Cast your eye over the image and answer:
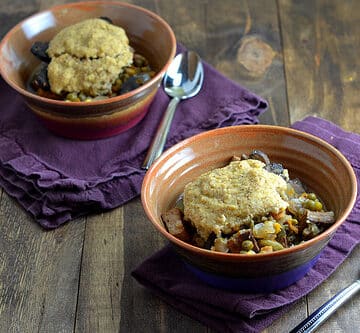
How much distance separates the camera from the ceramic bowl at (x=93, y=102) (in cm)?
242

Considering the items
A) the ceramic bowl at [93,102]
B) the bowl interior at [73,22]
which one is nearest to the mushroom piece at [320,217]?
the ceramic bowl at [93,102]

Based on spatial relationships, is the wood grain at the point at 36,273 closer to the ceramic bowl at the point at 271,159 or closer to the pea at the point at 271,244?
the ceramic bowl at the point at 271,159

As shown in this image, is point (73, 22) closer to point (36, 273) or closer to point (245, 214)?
point (36, 273)

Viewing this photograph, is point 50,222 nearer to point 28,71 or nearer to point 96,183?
point 96,183

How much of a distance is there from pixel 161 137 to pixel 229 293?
779 millimetres

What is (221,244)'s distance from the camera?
1.82m

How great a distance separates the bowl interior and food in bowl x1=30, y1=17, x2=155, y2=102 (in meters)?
0.09

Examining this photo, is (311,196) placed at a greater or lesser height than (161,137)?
greater

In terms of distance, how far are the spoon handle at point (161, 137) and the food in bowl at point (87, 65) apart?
13cm

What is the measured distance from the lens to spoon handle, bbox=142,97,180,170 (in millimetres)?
2424

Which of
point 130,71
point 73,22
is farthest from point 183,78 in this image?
point 73,22

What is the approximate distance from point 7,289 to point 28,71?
97 cm

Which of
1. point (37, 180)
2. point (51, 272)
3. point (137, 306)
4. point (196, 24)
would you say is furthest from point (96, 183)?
point (196, 24)

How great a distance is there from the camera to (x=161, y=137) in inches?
98.3
